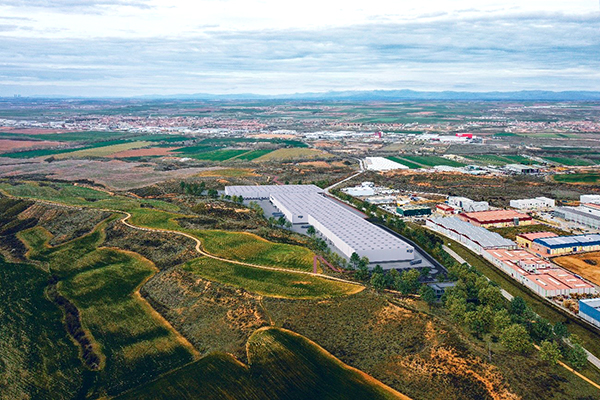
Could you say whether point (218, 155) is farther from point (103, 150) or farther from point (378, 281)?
point (378, 281)

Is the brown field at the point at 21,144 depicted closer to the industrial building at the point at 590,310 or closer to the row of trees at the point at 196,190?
the row of trees at the point at 196,190

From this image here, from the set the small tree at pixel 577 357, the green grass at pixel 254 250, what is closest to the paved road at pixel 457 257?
the small tree at pixel 577 357

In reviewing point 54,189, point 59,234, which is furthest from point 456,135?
point 59,234

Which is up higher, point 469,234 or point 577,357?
point 577,357

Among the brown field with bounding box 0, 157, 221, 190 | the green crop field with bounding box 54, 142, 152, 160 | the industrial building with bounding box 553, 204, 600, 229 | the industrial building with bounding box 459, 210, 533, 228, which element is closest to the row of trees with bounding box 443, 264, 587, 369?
the industrial building with bounding box 459, 210, 533, 228

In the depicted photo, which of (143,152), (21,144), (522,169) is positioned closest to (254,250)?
(522,169)

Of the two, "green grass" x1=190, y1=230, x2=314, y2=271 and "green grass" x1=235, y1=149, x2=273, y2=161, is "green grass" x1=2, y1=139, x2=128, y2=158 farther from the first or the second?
"green grass" x1=190, y1=230, x2=314, y2=271
